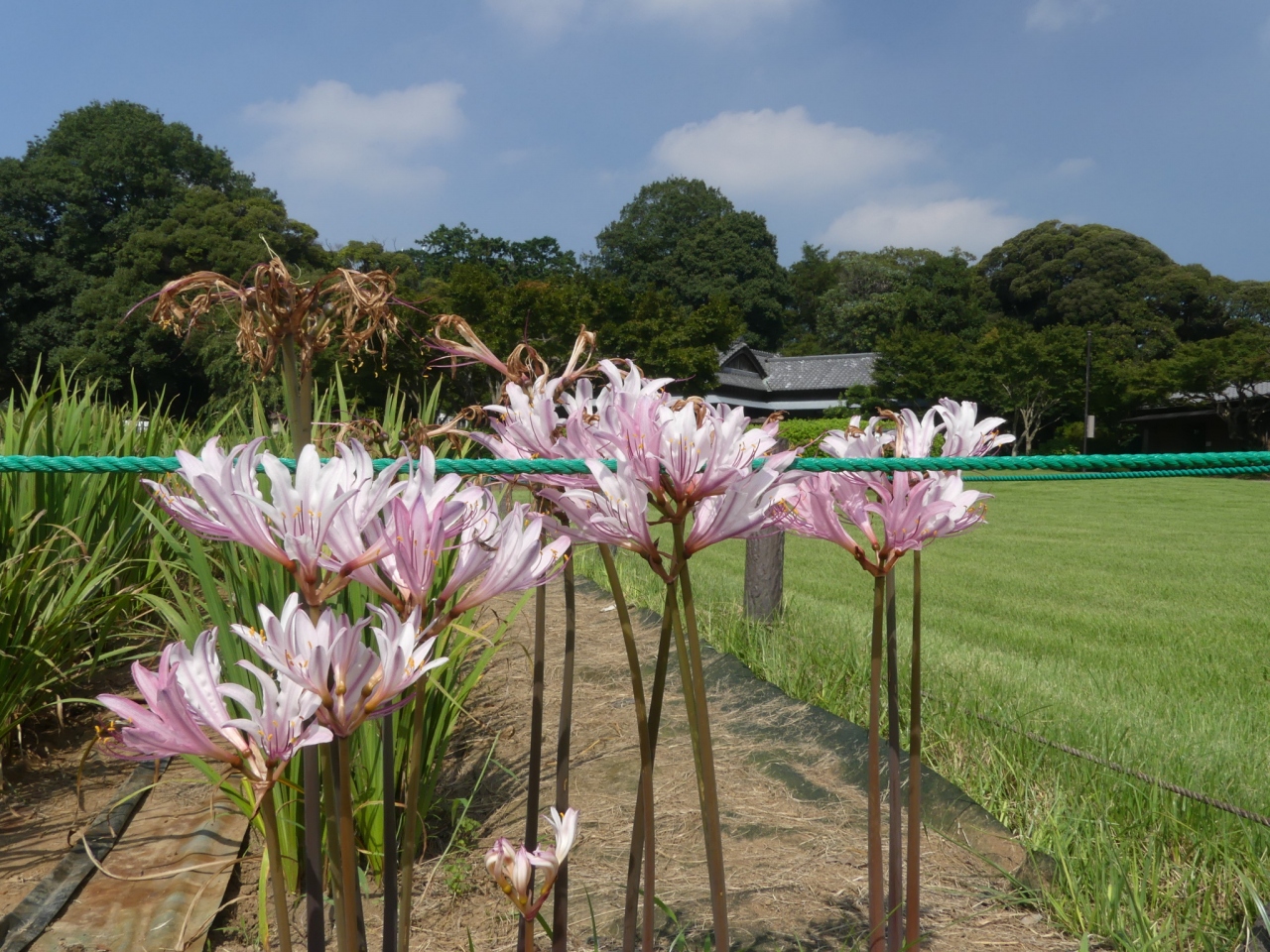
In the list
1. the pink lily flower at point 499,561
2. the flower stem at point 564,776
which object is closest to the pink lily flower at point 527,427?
the flower stem at point 564,776

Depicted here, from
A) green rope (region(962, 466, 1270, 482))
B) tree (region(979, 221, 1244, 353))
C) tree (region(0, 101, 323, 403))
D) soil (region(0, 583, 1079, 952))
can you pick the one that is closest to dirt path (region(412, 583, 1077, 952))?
soil (region(0, 583, 1079, 952))

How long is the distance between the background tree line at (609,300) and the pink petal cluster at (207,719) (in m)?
15.4

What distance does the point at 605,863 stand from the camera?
222cm

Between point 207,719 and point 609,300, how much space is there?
949 inches

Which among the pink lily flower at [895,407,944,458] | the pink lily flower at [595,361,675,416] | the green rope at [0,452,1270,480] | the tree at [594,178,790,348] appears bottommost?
the green rope at [0,452,1270,480]

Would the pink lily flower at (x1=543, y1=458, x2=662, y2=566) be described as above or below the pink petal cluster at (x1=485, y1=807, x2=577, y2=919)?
above

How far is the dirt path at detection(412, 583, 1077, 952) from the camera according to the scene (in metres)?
1.88

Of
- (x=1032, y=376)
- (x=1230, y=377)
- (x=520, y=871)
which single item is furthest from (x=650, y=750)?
(x=1230, y=377)

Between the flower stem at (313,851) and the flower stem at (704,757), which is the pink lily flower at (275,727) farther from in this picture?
the flower stem at (704,757)

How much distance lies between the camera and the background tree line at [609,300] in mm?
24234

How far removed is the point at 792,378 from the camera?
49.4 metres

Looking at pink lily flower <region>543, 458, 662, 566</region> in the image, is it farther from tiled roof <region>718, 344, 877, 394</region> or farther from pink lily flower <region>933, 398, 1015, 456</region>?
tiled roof <region>718, 344, 877, 394</region>

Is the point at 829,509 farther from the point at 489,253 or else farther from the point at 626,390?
the point at 489,253

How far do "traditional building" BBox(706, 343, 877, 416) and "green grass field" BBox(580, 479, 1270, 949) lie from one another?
36478 mm
